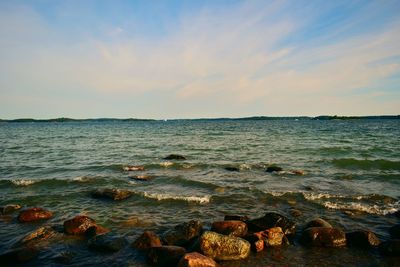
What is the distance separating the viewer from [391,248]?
329 inches

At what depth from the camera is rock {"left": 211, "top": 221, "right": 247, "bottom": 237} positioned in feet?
30.9

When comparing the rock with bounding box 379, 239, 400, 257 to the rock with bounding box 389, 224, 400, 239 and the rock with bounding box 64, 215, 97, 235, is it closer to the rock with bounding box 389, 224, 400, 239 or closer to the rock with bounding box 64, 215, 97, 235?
the rock with bounding box 389, 224, 400, 239

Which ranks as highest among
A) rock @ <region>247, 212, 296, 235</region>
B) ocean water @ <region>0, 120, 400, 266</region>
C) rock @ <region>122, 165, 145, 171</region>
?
rock @ <region>247, 212, 296, 235</region>

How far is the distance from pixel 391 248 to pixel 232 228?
13.6 feet

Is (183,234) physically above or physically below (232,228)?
below

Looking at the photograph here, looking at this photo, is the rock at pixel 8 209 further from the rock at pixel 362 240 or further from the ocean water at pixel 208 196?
the rock at pixel 362 240

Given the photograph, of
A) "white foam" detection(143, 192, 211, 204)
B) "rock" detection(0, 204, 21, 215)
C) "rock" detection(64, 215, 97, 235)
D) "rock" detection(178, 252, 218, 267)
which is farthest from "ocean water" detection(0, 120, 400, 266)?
"rock" detection(178, 252, 218, 267)

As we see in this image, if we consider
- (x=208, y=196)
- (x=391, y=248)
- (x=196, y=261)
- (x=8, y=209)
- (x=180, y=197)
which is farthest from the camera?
(x=208, y=196)

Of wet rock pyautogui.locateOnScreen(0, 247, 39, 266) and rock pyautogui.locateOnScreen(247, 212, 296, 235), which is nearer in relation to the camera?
wet rock pyautogui.locateOnScreen(0, 247, 39, 266)

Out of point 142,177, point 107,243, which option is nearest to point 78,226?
point 107,243

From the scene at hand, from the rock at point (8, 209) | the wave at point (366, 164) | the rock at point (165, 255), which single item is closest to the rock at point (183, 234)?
the rock at point (165, 255)

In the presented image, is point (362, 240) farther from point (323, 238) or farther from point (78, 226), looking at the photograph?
point (78, 226)

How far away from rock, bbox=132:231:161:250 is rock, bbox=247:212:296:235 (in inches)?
117

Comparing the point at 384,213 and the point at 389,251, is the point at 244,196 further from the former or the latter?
the point at 389,251
